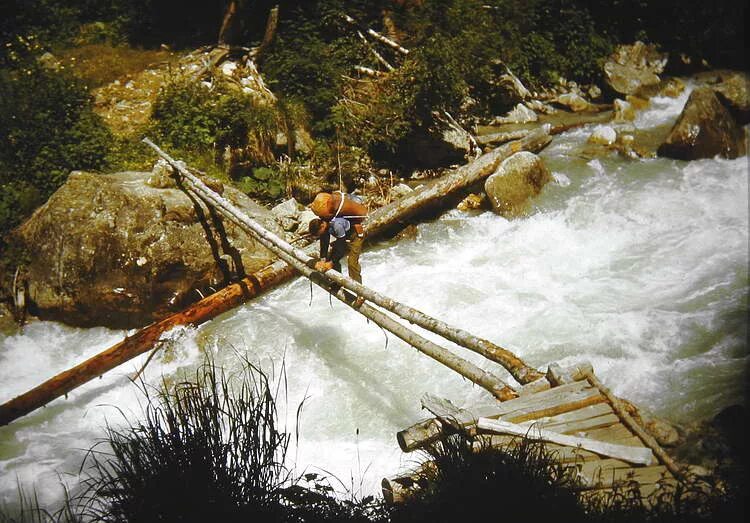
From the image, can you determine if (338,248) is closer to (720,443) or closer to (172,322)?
(172,322)

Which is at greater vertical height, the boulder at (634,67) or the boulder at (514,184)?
the boulder at (634,67)

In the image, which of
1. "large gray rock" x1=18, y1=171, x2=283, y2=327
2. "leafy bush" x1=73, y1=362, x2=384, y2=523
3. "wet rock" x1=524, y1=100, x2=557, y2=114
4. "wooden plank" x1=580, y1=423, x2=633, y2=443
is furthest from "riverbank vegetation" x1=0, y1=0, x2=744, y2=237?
"wooden plank" x1=580, y1=423, x2=633, y2=443

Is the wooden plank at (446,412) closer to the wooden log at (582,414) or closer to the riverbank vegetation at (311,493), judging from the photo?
the riverbank vegetation at (311,493)

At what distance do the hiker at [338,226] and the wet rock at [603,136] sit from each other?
676cm

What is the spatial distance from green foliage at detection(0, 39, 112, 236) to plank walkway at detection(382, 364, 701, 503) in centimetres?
710

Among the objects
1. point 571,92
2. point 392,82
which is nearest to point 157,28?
point 392,82

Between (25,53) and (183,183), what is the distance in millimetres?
7629

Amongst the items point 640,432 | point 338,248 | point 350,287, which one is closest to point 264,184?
point 338,248

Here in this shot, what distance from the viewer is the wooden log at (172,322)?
4707 millimetres

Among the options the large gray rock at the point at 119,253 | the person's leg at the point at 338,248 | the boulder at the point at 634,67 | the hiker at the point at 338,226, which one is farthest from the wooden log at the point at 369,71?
the boulder at the point at 634,67

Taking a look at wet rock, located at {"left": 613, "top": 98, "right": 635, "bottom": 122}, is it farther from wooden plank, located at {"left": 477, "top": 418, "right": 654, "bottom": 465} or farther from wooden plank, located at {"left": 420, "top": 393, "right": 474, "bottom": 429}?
wooden plank, located at {"left": 420, "top": 393, "right": 474, "bottom": 429}

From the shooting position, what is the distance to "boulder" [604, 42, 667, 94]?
12188mm

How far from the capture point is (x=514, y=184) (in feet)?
26.2

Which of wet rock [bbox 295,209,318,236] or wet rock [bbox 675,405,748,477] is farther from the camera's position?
wet rock [bbox 295,209,318,236]
